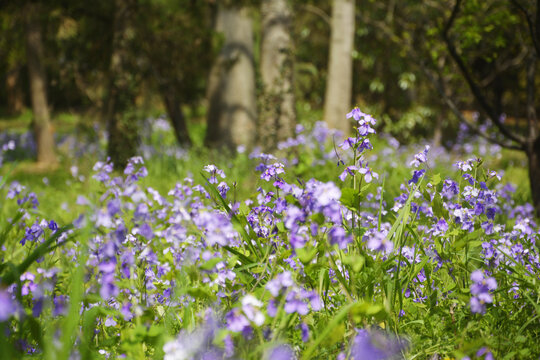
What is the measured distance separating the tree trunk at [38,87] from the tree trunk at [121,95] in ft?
9.39

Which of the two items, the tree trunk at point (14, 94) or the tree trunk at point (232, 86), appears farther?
the tree trunk at point (14, 94)

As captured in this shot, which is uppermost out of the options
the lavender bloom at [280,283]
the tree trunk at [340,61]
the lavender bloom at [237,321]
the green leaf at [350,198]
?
the tree trunk at [340,61]

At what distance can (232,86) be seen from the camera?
8359 millimetres

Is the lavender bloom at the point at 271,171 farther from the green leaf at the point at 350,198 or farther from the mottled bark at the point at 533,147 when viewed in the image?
the mottled bark at the point at 533,147

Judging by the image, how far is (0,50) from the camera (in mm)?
10242

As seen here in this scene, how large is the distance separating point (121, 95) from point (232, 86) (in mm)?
2547

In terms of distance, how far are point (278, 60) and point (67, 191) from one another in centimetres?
321

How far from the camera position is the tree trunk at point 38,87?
827 cm

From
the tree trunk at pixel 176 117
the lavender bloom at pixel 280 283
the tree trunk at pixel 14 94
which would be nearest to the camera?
the lavender bloom at pixel 280 283

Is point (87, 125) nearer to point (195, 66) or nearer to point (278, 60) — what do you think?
point (195, 66)

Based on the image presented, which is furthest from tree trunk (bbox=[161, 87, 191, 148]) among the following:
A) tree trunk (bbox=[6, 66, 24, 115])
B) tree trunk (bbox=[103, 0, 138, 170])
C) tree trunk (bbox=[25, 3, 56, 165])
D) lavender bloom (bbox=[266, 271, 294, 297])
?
tree trunk (bbox=[6, 66, 24, 115])

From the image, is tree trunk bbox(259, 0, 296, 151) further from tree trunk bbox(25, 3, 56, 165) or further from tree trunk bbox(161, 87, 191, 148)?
tree trunk bbox(25, 3, 56, 165)

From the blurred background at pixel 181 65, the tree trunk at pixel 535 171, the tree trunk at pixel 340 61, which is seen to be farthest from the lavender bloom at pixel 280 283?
the tree trunk at pixel 340 61

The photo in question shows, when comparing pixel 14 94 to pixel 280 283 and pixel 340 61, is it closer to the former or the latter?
pixel 340 61
